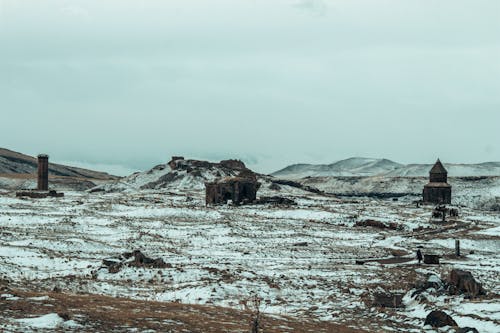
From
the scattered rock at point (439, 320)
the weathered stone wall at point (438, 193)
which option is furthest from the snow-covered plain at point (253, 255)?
the weathered stone wall at point (438, 193)

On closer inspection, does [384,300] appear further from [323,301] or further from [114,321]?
[114,321]

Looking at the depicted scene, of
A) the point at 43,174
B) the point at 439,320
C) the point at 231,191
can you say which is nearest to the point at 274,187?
the point at 231,191

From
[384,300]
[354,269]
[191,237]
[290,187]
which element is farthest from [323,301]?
[290,187]

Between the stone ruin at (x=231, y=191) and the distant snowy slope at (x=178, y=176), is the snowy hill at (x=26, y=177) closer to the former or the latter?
the distant snowy slope at (x=178, y=176)

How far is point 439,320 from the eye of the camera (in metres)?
20.2

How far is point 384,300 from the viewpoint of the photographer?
2517cm

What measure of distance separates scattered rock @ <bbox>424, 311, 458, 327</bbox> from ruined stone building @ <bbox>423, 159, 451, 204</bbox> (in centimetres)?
7477

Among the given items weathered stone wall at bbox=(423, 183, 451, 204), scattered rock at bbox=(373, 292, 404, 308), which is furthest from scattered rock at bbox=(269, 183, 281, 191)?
scattered rock at bbox=(373, 292, 404, 308)

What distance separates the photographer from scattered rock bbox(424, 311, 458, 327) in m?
19.9

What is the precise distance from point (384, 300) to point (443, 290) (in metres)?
2.46

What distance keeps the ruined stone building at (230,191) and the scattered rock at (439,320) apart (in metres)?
64.1

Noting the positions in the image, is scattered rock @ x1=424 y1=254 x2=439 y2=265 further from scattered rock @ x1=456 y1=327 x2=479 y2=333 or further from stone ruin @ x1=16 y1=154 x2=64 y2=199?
stone ruin @ x1=16 y1=154 x2=64 y2=199

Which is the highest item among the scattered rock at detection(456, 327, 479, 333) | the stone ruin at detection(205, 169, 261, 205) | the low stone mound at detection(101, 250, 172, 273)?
the stone ruin at detection(205, 169, 261, 205)

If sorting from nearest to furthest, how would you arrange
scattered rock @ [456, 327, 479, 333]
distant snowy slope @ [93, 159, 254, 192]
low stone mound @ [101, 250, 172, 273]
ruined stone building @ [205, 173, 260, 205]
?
scattered rock @ [456, 327, 479, 333]
low stone mound @ [101, 250, 172, 273]
ruined stone building @ [205, 173, 260, 205]
distant snowy slope @ [93, 159, 254, 192]
